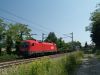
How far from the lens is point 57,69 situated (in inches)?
662

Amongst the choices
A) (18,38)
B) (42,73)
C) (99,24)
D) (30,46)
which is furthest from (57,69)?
(18,38)

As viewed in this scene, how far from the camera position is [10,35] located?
224 ft

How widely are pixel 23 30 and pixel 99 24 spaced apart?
35.6m

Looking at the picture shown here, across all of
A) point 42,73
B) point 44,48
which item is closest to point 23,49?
point 44,48

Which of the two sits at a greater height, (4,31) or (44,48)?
(4,31)

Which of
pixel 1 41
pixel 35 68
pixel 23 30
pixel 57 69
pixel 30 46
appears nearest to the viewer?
pixel 35 68

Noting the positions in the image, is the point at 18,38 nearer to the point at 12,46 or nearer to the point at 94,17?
the point at 12,46

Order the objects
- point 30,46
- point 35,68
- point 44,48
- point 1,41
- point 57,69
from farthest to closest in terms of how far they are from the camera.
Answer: point 1,41 < point 44,48 < point 30,46 < point 57,69 < point 35,68

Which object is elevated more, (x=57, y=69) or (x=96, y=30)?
(x=96, y=30)

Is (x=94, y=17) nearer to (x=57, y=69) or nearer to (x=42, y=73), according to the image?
(x=57, y=69)

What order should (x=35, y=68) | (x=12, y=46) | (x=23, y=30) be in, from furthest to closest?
1. (x=23, y=30)
2. (x=12, y=46)
3. (x=35, y=68)

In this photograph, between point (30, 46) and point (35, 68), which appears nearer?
point (35, 68)

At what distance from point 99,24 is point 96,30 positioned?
265 cm

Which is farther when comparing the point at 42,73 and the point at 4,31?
the point at 4,31
